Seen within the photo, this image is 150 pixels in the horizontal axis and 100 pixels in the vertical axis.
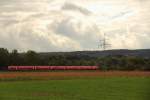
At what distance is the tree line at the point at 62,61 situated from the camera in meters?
119

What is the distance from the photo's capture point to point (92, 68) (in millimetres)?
116625

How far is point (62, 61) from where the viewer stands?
129 m

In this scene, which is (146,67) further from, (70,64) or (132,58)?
(70,64)

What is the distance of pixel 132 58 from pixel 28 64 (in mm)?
28147
